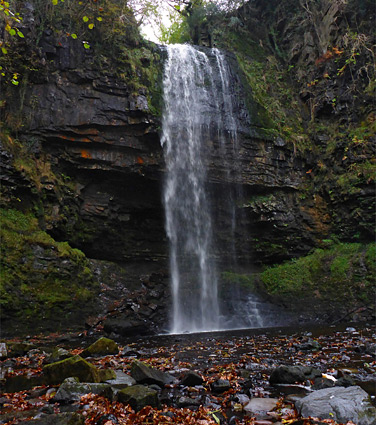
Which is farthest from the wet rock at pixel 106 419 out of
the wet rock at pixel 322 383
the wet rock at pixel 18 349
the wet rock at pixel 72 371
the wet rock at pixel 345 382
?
the wet rock at pixel 18 349

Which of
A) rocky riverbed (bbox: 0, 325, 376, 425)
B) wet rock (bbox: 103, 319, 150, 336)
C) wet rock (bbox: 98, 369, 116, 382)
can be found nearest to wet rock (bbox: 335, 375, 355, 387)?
rocky riverbed (bbox: 0, 325, 376, 425)

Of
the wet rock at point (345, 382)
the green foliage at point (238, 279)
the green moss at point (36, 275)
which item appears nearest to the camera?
the wet rock at point (345, 382)

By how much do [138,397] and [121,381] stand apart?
2.91 ft

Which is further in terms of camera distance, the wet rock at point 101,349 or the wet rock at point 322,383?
the wet rock at point 101,349

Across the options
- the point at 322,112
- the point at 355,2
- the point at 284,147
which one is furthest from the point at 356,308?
the point at 355,2

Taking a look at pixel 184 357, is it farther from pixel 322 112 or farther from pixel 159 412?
pixel 322 112

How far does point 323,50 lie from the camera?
16.4 m

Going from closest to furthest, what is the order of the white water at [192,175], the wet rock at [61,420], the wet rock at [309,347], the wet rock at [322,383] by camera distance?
the wet rock at [61,420] → the wet rock at [322,383] → the wet rock at [309,347] → the white water at [192,175]

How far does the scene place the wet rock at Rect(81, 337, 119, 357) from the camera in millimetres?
5531

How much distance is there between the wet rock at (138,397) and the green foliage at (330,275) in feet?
35.2

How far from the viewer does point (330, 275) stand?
1275 centimetres

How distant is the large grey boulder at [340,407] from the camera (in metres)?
2.59

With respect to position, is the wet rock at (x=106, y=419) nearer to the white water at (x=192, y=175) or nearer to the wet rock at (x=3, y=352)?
the wet rock at (x=3, y=352)

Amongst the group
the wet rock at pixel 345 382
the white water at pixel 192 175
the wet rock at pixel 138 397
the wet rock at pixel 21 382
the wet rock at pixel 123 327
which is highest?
the white water at pixel 192 175
